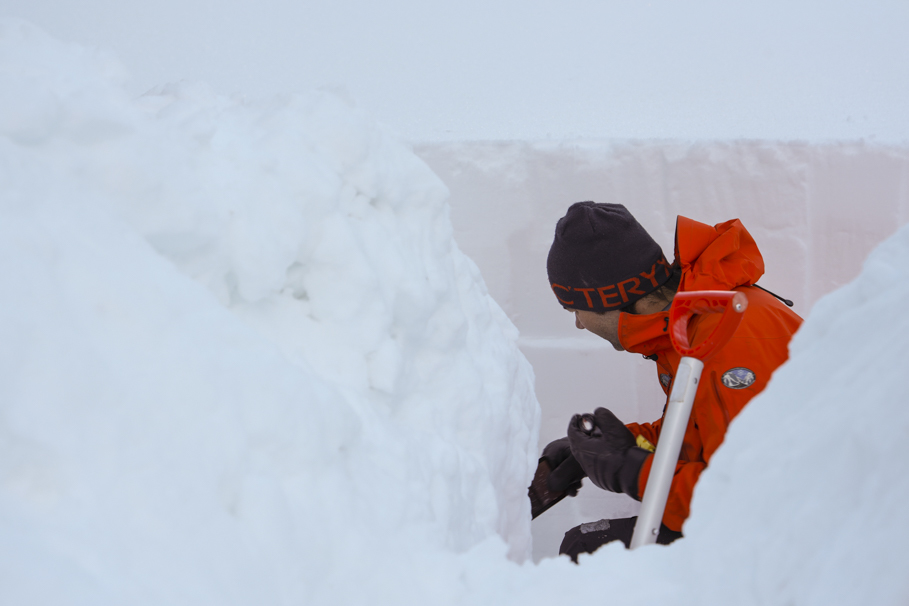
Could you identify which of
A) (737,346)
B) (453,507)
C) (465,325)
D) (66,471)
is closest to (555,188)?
(737,346)

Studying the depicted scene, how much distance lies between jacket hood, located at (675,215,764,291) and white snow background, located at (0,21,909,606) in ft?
2.51

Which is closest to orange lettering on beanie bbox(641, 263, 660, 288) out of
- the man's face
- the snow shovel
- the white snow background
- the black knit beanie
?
the black knit beanie

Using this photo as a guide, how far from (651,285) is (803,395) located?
0.98 m

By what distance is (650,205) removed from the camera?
197 cm

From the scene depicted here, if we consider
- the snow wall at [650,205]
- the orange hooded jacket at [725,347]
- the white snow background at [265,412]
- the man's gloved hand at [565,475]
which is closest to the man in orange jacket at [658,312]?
the orange hooded jacket at [725,347]

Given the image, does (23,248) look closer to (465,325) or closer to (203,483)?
(203,483)

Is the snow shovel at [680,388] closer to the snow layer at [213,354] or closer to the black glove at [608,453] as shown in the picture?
the snow layer at [213,354]

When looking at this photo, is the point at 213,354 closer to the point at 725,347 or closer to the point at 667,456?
the point at 667,456

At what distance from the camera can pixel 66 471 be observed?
0.46 meters

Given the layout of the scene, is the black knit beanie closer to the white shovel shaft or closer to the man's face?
the man's face

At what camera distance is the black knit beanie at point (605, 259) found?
141 centimetres

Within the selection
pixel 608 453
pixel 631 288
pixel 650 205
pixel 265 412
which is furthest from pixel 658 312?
pixel 265 412

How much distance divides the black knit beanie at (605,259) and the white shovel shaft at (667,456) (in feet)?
1.37

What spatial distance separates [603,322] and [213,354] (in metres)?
1.12
